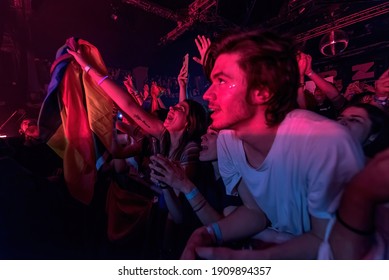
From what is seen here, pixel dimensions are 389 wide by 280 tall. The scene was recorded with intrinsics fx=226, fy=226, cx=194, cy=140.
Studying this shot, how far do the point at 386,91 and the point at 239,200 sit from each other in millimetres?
713

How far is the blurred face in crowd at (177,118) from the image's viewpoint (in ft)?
3.38

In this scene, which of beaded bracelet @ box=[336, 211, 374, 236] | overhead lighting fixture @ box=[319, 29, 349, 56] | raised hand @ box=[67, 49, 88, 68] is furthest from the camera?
overhead lighting fixture @ box=[319, 29, 349, 56]

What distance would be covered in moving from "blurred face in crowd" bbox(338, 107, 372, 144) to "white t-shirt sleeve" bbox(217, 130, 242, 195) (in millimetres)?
345

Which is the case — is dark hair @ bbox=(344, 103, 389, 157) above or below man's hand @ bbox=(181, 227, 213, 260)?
above

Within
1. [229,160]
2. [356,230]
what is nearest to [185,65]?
[229,160]

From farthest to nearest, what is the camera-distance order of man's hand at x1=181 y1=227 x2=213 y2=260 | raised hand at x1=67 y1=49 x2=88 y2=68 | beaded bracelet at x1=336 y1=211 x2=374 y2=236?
raised hand at x1=67 y1=49 x2=88 y2=68, man's hand at x1=181 y1=227 x2=213 y2=260, beaded bracelet at x1=336 y1=211 x2=374 y2=236

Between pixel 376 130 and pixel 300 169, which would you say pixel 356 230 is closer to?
pixel 300 169

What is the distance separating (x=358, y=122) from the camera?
0.70m

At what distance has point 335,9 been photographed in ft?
5.54

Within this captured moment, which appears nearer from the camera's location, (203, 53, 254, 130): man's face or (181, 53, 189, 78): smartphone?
(203, 53, 254, 130): man's face

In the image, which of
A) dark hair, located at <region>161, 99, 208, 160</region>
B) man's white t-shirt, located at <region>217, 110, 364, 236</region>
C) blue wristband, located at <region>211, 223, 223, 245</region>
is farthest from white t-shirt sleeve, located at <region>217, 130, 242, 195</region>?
dark hair, located at <region>161, 99, 208, 160</region>

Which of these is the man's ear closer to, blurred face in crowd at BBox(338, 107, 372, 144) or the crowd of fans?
the crowd of fans

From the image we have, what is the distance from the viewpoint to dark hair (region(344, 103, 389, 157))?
24.5 inches

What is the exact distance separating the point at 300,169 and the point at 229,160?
0.22 meters
